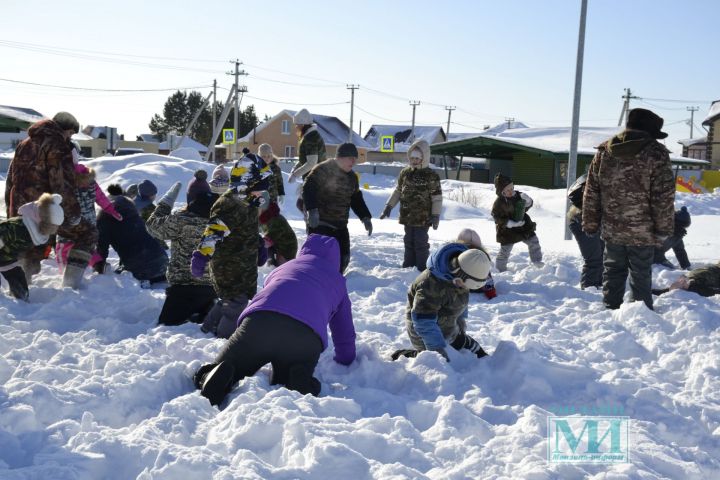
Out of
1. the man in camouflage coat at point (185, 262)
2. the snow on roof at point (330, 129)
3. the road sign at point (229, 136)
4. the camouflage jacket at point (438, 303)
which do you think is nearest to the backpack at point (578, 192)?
the camouflage jacket at point (438, 303)

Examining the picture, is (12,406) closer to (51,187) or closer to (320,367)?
Result: (320,367)

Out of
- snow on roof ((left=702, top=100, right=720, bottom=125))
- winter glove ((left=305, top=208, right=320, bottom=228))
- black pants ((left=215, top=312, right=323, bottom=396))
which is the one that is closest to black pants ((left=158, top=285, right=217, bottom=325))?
black pants ((left=215, top=312, right=323, bottom=396))

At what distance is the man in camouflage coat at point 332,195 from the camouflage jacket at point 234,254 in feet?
7.53

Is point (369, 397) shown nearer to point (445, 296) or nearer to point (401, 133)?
point (445, 296)

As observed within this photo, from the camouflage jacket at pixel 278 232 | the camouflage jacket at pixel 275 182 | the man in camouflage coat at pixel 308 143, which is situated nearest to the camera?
the camouflage jacket at pixel 278 232

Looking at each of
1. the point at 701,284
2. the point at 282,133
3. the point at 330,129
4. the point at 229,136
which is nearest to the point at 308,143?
the point at 701,284

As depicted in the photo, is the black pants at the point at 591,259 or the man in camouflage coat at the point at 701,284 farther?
the black pants at the point at 591,259

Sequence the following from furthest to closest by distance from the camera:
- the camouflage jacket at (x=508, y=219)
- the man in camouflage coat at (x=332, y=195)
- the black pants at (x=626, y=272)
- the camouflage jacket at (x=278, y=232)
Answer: the camouflage jacket at (x=508, y=219), the camouflage jacket at (x=278, y=232), the man in camouflage coat at (x=332, y=195), the black pants at (x=626, y=272)

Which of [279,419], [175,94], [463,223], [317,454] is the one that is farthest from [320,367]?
[175,94]

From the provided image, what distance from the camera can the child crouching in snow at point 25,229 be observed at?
6.14 metres

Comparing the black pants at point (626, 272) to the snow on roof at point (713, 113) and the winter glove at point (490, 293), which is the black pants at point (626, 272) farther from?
the snow on roof at point (713, 113)

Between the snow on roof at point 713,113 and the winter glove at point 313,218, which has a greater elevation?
the snow on roof at point 713,113

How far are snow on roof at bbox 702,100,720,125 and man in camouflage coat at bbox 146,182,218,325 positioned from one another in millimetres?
46068

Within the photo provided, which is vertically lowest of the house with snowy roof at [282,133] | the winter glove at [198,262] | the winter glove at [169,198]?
the winter glove at [198,262]
